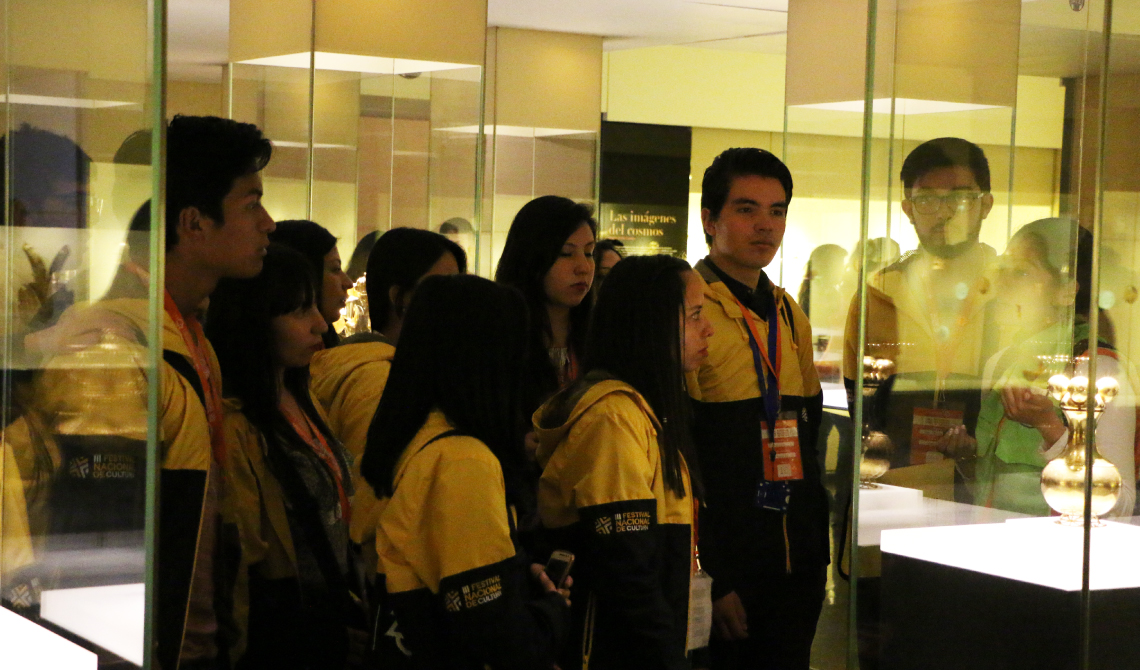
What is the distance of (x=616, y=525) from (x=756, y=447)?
0.84 m

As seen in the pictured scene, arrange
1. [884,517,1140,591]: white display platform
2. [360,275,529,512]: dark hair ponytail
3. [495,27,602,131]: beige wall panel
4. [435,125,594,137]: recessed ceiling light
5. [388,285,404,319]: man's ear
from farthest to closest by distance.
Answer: [435,125,594,137]: recessed ceiling light
[495,27,602,131]: beige wall panel
[388,285,404,319]: man's ear
[884,517,1140,591]: white display platform
[360,275,529,512]: dark hair ponytail

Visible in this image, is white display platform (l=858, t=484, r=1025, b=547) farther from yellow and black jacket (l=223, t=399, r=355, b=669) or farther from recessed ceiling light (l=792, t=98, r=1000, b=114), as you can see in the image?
yellow and black jacket (l=223, t=399, r=355, b=669)

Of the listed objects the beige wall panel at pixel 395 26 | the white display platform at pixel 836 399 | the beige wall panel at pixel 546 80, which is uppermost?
the beige wall panel at pixel 546 80

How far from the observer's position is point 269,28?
6.42 metres

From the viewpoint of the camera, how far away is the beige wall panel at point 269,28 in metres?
6.16

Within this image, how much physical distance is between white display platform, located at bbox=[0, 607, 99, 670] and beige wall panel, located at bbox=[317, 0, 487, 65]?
4.74 meters

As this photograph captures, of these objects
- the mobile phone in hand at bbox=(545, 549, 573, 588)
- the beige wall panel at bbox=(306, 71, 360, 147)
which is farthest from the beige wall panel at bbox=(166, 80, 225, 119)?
the mobile phone in hand at bbox=(545, 549, 573, 588)

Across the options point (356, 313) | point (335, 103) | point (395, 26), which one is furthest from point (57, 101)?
point (335, 103)

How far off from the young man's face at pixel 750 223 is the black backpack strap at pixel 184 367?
1597 mm

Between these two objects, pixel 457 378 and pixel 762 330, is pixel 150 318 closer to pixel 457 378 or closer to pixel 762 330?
pixel 457 378

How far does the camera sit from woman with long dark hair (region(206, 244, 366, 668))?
2291mm

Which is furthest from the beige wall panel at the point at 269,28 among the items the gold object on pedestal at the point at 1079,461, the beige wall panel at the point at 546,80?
the gold object on pedestal at the point at 1079,461

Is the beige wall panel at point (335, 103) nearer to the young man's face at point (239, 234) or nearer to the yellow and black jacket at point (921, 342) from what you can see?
the young man's face at point (239, 234)

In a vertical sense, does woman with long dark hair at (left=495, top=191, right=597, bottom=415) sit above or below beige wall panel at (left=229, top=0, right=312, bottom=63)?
below
